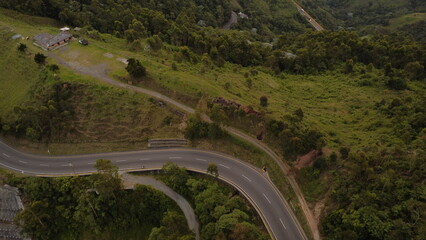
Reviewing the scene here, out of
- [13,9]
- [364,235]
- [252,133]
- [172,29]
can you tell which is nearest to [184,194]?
[252,133]

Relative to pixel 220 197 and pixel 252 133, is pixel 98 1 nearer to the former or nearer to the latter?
pixel 252 133

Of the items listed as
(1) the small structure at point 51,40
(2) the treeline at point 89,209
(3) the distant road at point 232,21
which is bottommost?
(2) the treeline at point 89,209

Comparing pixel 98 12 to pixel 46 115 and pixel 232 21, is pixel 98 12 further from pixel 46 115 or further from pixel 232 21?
pixel 232 21

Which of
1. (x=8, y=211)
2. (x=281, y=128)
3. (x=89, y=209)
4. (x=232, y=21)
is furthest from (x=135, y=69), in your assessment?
(x=232, y=21)

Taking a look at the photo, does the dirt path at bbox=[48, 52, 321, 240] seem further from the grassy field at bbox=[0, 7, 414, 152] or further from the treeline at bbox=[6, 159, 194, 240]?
the treeline at bbox=[6, 159, 194, 240]

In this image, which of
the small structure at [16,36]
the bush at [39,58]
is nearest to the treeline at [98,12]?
the small structure at [16,36]

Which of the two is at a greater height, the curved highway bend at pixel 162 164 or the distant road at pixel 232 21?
the distant road at pixel 232 21

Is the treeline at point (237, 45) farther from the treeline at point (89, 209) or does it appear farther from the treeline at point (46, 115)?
the treeline at point (89, 209)
